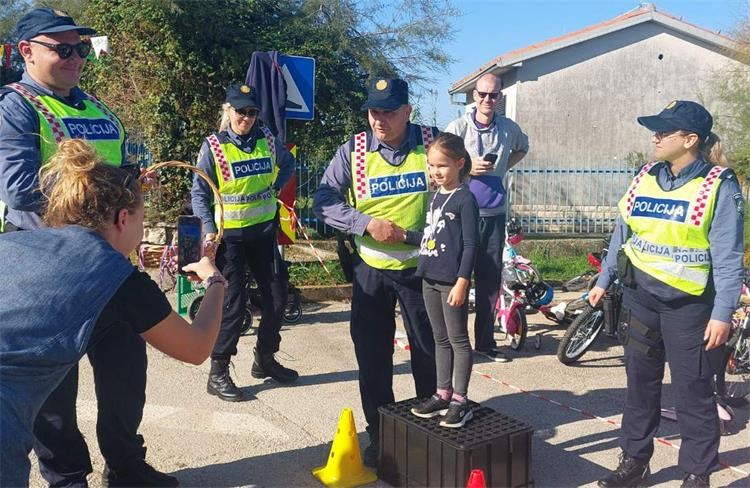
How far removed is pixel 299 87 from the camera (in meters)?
7.45

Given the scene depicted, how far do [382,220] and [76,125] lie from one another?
1.64 m

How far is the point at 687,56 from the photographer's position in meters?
22.4

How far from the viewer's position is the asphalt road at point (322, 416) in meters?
3.96

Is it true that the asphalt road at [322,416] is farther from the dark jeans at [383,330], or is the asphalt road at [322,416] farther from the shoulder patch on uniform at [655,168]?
the shoulder patch on uniform at [655,168]

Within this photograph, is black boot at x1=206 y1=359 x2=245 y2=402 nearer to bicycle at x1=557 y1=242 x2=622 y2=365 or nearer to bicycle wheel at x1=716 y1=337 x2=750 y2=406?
bicycle at x1=557 y1=242 x2=622 y2=365

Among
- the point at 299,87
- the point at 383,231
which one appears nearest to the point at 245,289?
the point at 383,231

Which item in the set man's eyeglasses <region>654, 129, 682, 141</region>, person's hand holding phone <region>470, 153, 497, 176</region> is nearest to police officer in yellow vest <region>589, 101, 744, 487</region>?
man's eyeglasses <region>654, 129, 682, 141</region>

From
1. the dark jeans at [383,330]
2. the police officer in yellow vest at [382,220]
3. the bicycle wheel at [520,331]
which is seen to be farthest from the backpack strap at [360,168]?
the bicycle wheel at [520,331]

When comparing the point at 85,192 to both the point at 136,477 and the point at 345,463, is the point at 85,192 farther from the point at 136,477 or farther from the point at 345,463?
the point at 345,463

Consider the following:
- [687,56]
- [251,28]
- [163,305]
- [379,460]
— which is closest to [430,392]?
[379,460]

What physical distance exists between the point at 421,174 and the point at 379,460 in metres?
1.61

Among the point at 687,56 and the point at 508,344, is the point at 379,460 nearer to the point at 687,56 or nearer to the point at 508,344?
the point at 508,344

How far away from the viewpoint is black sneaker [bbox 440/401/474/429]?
365 centimetres

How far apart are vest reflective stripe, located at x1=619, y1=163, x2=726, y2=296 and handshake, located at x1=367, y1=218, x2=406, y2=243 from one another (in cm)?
131
